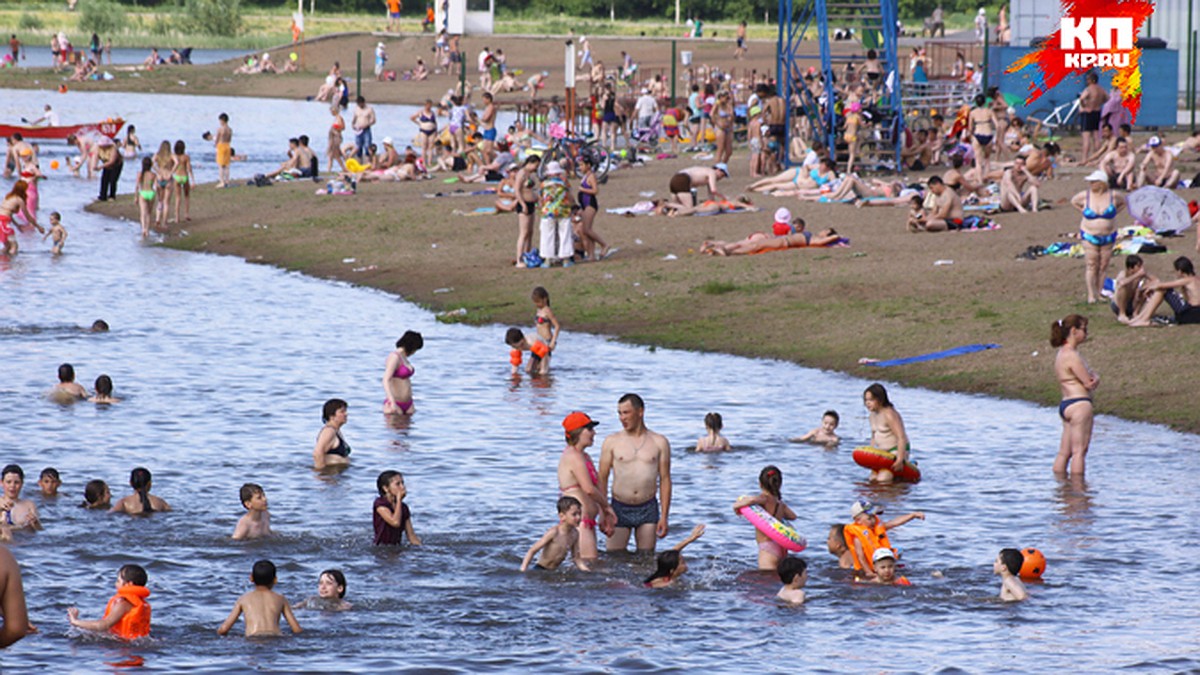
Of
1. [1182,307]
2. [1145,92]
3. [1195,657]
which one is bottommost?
[1195,657]

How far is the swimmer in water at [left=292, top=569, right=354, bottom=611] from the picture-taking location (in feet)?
43.2

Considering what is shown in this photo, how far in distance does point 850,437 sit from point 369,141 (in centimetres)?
3021

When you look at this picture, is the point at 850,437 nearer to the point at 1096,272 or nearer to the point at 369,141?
the point at 1096,272

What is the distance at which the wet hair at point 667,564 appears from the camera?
13695mm

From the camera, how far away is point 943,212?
31047 mm

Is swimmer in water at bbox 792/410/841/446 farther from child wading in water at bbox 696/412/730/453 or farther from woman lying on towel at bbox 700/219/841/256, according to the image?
woman lying on towel at bbox 700/219/841/256

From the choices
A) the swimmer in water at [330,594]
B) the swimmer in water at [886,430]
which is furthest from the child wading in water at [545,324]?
the swimmer in water at [330,594]

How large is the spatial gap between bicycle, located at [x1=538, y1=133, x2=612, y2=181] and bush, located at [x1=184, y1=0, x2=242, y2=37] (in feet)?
231

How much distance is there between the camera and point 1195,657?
12.0 meters

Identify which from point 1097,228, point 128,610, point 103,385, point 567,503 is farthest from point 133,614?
point 1097,228

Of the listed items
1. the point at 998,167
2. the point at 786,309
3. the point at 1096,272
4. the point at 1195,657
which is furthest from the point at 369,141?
the point at 1195,657

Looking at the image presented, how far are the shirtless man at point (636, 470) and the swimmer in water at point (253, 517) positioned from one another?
10.2 feet

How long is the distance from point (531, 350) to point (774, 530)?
900 cm

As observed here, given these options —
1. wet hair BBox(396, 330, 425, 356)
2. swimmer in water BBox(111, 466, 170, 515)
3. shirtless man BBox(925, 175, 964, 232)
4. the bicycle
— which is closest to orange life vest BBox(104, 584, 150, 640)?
swimmer in water BBox(111, 466, 170, 515)
